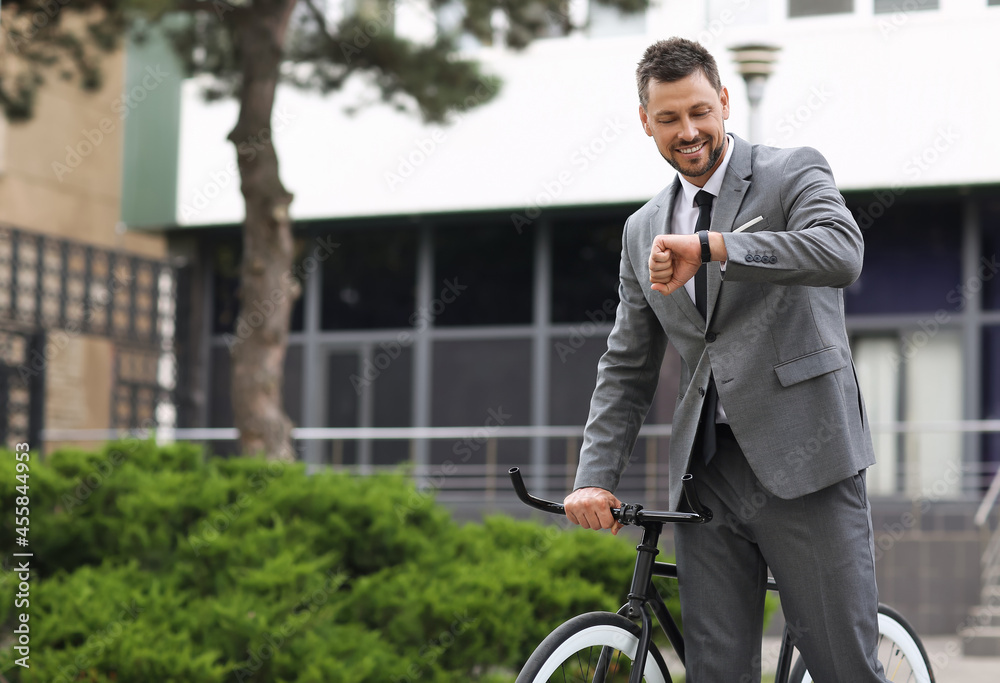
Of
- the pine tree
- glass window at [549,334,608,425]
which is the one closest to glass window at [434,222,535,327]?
glass window at [549,334,608,425]

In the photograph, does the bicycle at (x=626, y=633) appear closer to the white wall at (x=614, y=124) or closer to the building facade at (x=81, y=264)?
the white wall at (x=614, y=124)

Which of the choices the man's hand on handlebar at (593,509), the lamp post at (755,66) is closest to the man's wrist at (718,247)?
the man's hand on handlebar at (593,509)

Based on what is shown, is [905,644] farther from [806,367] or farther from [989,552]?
[989,552]

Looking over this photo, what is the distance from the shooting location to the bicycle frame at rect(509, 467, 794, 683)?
8.45 ft

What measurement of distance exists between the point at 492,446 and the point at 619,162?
3.77m

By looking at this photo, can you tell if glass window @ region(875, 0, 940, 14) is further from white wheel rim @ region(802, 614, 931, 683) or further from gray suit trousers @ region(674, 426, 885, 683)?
gray suit trousers @ region(674, 426, 885, 683)

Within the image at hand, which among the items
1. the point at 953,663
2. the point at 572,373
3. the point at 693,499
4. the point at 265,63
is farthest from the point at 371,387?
the point at 693,499

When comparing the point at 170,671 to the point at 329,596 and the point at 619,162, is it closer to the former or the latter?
the point at 329,596

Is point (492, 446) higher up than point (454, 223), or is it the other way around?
point (454, 223)

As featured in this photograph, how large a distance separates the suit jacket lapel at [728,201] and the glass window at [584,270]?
12.2 metres

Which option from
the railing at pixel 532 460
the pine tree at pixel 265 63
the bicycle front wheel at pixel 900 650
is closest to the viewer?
the bicycle front wheel at pixel 900 650

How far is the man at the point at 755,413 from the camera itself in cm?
258

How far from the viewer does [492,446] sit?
1477cm

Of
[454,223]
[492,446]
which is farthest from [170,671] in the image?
[454,223]
